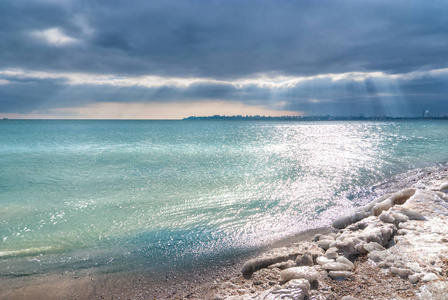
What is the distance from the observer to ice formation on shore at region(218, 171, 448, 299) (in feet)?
17.7

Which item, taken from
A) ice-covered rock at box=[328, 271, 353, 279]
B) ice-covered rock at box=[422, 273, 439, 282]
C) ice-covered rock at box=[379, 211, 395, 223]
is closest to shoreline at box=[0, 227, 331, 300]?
ice-covered rock at box=[328, 271, 353, 279]

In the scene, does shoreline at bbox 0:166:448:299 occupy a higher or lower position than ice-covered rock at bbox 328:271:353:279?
lower

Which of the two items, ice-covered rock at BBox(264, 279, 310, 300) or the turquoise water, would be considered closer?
ice-covered rock at BBox(264, 279, 310, 300)

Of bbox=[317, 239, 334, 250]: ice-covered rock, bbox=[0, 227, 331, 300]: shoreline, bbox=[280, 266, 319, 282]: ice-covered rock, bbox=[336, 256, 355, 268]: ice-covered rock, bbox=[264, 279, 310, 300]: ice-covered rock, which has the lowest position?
bbox=[0, 227, 331, 300]: shoreline

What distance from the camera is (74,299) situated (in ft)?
22.9

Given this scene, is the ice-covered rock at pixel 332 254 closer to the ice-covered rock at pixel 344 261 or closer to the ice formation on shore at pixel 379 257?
the ice formation on shore at pixel 379 257

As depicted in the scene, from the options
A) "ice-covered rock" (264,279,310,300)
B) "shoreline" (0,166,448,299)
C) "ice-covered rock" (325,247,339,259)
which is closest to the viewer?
"ice-covered rock" (264,279,310,300)

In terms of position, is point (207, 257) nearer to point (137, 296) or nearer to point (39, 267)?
point (137, 296)

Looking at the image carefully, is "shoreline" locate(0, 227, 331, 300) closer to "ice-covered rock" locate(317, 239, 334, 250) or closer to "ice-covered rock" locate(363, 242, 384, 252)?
"ice-covered rock" locate(317, 239, 334, 250)

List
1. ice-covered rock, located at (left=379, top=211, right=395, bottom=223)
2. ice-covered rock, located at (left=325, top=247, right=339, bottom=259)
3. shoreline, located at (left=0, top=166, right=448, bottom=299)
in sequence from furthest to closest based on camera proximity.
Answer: ice-covered rock, located at (left=379, top=211, right=395, bottom=223) → ice-covered rock, located at (left=325, top=247, right=339, bottom=259) → shoreline, located at (left=0, top=166, right=448, bottom=299)

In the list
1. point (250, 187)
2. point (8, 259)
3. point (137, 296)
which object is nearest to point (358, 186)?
point (250, 187)

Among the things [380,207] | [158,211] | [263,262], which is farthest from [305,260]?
[158,211]

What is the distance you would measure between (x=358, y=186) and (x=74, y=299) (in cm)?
1705

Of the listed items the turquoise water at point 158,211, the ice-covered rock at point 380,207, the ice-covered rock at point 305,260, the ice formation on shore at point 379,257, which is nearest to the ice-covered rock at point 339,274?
the ice formation on shore at point 379,257
